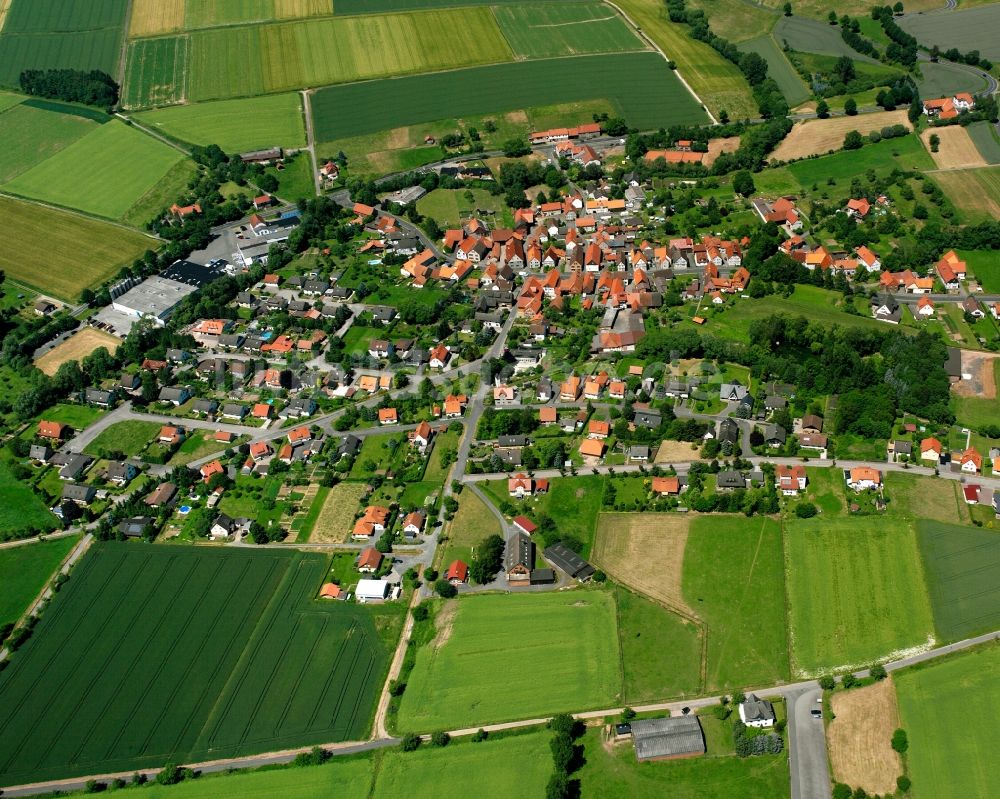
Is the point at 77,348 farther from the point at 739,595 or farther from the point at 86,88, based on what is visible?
the point at 739,595

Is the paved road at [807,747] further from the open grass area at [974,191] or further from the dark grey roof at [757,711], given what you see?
the open grass area at [974,191]

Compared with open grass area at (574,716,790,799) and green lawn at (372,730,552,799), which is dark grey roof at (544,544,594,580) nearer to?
green lawn at (372,730,552,799)

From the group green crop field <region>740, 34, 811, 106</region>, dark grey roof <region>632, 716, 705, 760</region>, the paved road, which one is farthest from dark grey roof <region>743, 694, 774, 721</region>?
green crop field <region>740, 34, 811, 106</region>

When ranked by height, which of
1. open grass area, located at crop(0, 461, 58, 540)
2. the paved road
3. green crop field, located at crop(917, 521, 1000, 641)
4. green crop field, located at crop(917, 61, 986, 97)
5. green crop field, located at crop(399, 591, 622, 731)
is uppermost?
green crop field, located at crop(917, 61, 986, 97)

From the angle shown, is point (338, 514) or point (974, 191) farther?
point (974, 191)

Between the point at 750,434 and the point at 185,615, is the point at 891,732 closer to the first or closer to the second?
the point at 750,434

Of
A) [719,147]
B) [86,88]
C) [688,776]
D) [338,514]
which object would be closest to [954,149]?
[719,147]

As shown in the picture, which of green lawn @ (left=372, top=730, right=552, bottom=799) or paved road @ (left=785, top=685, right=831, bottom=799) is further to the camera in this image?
green lawn @ (left=372, top=730, right=552, bottom=799)

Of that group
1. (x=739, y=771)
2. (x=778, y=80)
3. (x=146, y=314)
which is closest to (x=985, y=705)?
(x=739, y=771)
